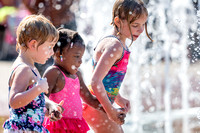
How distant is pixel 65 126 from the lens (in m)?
2.49

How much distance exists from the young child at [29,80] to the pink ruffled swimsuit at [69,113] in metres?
0.26

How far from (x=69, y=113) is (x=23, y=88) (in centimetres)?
54

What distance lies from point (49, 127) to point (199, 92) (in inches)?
250

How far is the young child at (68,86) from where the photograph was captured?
98.7 inches

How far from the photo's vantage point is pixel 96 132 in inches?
107

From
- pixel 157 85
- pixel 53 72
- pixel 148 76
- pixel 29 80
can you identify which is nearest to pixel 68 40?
pixel 53 72

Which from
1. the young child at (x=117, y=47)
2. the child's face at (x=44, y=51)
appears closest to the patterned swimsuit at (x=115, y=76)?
the young child at (x=117, y=47)

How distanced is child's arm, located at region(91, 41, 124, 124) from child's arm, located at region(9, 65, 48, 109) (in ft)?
1.30

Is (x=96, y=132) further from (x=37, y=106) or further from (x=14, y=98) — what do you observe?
(x=14, y=98)

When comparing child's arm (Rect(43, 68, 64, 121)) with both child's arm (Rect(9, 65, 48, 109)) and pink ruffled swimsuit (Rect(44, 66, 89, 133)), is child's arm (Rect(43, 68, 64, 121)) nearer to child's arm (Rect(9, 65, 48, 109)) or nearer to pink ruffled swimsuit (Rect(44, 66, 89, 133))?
pink ruffled swimsuit (Rect(44, 66, 89, 133))

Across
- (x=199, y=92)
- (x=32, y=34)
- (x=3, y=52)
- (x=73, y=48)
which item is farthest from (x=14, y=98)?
(x=3, y=52)

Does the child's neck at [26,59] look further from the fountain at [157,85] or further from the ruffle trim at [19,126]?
the fountain at [157,85]

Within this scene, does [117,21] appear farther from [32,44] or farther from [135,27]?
[32,44]

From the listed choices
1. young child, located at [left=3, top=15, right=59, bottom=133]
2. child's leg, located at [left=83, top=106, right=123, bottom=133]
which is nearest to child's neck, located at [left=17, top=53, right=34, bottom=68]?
young child, located at [left=3, top=15, right=59, bottom=133]
